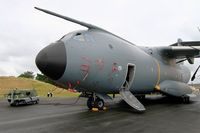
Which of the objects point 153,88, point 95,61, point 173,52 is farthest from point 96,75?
point 173,52

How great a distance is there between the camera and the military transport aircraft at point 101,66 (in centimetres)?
1072

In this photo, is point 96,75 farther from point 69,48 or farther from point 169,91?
point 169,91

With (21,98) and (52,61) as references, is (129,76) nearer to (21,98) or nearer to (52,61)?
(52,61)

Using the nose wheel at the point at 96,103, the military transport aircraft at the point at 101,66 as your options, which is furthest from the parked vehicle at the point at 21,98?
the nose wheel at the point at 96,103

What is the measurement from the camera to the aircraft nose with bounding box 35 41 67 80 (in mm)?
10359

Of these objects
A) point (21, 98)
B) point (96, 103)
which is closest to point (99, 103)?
point (96, 103)

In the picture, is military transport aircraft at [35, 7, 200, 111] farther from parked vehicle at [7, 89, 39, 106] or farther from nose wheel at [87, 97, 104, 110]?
parked vehicle at [7, 89, 39, 106]

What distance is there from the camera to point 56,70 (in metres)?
10.5

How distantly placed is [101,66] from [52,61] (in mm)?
2696

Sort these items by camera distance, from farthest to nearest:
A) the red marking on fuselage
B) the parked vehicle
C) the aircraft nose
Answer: the parked vehicle, the red marking on fuselage, the aircraft nose

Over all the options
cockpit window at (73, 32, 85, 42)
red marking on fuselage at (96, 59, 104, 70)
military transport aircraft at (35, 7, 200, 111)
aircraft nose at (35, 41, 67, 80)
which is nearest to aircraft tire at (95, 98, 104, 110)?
Result: military transport aircraft at (35, 7, 200, 111)

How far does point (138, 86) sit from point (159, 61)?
380 centimetres

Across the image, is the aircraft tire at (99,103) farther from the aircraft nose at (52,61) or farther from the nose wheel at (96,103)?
the aircraft nose at (52,61)

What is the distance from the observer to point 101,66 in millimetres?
11945
